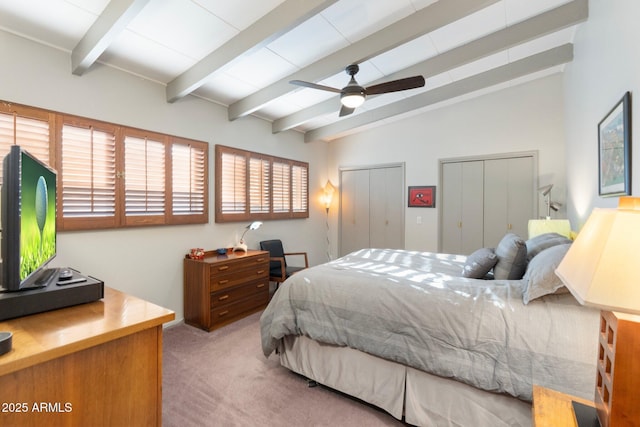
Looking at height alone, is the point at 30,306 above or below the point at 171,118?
below

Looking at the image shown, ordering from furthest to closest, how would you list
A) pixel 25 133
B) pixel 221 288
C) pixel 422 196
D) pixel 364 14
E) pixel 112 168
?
1. pixel 422 196
2. pixel 221 288
3. pixel 112 168
4. pixel 364 14
5. pixel 25 133

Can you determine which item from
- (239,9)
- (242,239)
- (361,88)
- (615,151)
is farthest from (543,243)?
(242,239)

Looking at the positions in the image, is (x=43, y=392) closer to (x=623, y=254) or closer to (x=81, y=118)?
(x=623, y=254)

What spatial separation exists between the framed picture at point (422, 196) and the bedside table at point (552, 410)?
3830 mm

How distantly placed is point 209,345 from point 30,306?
6.50 ft

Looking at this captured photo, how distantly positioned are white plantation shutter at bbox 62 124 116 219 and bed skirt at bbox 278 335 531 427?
2.10m

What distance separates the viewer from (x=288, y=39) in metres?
2.56

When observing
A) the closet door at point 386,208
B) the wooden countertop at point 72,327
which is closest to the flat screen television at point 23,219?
the wooden countertop at point 72,327

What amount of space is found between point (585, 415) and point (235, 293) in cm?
308

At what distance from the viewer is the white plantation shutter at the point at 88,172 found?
2.45 metres

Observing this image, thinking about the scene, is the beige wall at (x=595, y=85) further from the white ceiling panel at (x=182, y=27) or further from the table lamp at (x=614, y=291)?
Answer: the white ceiling panel at (x=182, y=27)

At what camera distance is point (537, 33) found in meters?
2.76

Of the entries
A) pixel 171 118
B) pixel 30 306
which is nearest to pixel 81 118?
pixel 171 118

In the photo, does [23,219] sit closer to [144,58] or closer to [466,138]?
[144,58]
